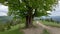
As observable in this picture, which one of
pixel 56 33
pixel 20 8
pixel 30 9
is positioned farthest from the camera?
pixel 30 9

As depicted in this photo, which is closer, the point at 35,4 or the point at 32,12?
the point at 35,4

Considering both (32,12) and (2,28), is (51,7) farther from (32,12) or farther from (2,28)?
(2,28)

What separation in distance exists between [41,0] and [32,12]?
280cm

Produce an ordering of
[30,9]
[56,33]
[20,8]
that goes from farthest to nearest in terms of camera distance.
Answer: [30,9] < [20,8] < [56,33]

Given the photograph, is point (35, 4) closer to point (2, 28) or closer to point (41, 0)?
point (41, 0)

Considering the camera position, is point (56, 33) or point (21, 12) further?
point (21, 12)

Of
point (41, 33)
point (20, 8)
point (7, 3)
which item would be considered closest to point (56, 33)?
point (41, 33)

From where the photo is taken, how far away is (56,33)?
19719mm

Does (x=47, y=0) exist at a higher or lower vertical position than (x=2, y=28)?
higher

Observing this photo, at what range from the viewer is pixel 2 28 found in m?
24.1

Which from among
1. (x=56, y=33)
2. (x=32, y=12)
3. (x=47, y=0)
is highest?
(x=47, y=0)

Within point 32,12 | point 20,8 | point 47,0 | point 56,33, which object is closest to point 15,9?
point 20,8

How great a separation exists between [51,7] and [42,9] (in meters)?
1.95

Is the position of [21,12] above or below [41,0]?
below
